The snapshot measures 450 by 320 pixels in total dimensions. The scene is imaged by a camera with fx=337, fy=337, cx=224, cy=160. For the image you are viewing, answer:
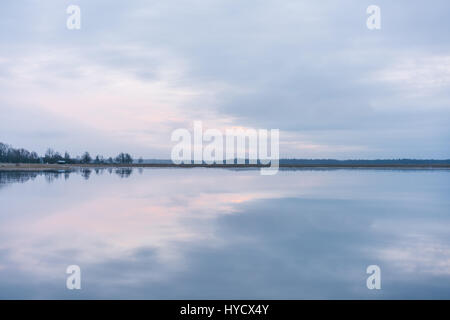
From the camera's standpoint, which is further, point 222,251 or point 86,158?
point 86,158

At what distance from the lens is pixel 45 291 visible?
8.64 m

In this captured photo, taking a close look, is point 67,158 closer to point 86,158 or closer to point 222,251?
point 86,158

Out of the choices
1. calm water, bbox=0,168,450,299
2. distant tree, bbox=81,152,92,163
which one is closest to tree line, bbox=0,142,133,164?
distant tree, bbox=81,152,92,163

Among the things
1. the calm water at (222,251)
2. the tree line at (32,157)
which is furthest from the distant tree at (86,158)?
the calm water at (222,251)

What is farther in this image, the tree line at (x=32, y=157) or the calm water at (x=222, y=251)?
the tree line at (x=32, y=157)

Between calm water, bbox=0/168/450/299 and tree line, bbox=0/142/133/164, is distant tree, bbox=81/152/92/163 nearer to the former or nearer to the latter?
tree line, bbox=0/142/133/164

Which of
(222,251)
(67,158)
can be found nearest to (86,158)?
(67,158)

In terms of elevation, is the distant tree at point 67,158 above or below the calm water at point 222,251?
above

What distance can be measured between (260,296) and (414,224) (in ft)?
41.3

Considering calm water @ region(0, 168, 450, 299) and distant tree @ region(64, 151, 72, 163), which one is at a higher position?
distant tree @ region(64, 151, 72, 163)

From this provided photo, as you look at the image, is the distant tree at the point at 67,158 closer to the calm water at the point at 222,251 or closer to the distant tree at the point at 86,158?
the distant tree at the point at 86,158
